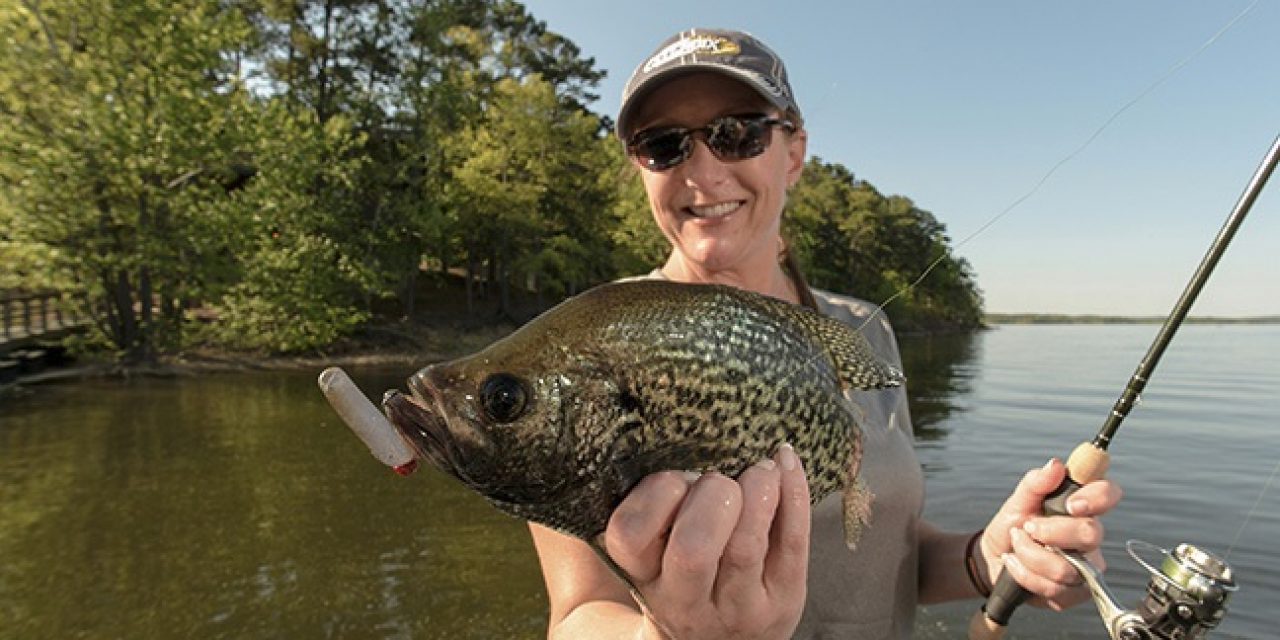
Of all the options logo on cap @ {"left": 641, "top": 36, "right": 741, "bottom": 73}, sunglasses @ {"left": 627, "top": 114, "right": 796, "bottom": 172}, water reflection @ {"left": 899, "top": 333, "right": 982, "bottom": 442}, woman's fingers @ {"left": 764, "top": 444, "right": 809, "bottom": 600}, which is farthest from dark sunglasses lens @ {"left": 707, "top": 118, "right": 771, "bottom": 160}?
water reflection @ {"left": 899, "top": 333, "right": 982, "bottom": 442}

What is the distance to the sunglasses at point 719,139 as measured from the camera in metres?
2.58

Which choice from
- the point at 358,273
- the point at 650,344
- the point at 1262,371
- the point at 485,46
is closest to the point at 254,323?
the point at 358,273

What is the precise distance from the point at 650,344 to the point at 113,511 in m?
10.8

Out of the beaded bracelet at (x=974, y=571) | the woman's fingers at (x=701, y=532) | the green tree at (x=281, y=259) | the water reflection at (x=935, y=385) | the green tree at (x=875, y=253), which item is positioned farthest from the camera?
the green tree at (x=875, y=253)

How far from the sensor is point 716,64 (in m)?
2.41

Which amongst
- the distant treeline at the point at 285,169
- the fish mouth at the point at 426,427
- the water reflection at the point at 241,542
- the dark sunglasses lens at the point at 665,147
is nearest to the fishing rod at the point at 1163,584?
the dark sunglasses lens at the point at 665,147

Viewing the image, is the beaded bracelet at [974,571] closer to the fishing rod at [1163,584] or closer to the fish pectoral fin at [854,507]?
the fishing rod at [1163,584]

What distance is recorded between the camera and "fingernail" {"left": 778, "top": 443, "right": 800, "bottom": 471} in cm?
177

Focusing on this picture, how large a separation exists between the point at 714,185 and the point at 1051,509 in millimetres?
Answer: 1708

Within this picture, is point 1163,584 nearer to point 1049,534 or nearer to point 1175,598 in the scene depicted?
point 1175,598

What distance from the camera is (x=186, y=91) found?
22.4 meters

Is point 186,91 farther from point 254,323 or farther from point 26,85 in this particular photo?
point 254,323

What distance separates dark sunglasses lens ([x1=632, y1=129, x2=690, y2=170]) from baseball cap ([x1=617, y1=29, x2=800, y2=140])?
0.13 meters

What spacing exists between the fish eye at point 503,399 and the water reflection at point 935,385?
1180cm
